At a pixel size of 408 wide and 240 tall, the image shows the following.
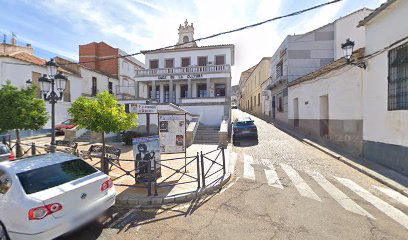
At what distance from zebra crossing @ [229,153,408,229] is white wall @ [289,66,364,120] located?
14.2 ft

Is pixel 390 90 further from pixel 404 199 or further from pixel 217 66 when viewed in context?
pixel 217 66

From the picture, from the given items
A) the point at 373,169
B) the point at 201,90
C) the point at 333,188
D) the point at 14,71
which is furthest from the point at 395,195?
the point at 14,71

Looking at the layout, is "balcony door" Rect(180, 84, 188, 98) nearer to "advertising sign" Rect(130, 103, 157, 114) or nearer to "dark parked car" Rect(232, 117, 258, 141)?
"dark parked car" Rect(232, 117, 258, 141)

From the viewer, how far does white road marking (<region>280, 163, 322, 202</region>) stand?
17.5 ft

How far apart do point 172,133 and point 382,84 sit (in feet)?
24.1

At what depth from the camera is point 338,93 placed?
11.0m

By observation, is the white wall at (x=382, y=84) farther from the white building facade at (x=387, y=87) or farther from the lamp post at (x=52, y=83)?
the lamp post at (x=52, y=83)

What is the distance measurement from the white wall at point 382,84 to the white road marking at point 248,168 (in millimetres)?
4527

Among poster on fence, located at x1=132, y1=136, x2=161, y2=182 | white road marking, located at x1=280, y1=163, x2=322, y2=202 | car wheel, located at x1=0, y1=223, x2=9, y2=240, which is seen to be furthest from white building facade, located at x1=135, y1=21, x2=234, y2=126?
car wheel, located at x1=0, y1=223, x2=9, y2=240

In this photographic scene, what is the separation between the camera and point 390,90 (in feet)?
24.2

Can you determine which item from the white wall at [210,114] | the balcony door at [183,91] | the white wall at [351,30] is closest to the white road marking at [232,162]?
the white wall at [210,114]

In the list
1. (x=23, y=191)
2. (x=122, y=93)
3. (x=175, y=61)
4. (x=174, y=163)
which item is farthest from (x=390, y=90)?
(x=122, y=93)

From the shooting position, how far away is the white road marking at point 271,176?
6164mm

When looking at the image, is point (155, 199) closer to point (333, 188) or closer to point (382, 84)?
point (333, 188)
